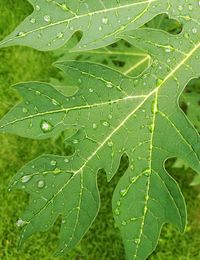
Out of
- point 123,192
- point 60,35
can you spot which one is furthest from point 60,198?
point 60,35

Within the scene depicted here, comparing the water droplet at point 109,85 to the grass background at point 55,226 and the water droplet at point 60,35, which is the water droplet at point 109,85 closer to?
the water droplet at point 60,35

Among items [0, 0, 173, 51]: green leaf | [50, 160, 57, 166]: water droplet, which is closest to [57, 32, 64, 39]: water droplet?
[0, 0, 173, 51]: green leaf

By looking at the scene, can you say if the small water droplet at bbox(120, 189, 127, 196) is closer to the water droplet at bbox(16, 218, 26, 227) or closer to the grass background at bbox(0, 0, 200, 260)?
the water droplet at bbox(16, 218, 26, 227)

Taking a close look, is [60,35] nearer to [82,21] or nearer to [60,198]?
[82,21]

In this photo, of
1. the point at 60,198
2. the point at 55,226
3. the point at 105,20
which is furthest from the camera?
the point at 55,226

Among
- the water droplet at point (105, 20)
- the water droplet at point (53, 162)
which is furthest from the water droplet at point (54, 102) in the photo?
the water droplet at point (105, 20)

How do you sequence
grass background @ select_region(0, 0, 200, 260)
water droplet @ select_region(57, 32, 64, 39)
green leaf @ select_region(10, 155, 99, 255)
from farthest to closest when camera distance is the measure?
grass background @ select_region(0, 0, 200, 260) < water droplet @ select_region(57, 32, 64, 39) < green leaf @ select_region(10, 155, 99, 255)
